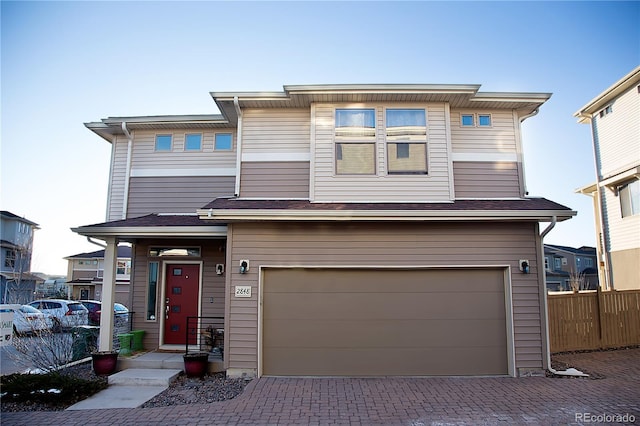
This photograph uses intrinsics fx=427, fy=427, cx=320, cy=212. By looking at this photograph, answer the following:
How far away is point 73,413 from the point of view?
6086 mm

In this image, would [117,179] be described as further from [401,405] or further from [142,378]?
[401,405]

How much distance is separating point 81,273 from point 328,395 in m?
34.0

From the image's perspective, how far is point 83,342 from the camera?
9703 millimetres

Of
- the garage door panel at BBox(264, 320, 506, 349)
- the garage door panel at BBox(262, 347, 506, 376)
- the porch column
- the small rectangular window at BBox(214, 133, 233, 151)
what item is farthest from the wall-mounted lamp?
the small rectangular window at BBox(214, 133, 233, 151)

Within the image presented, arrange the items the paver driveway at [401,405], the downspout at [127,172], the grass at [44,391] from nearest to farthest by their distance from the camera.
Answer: the paver driveway at [401,405], the grass at [44,391], the downspout at [127,172]

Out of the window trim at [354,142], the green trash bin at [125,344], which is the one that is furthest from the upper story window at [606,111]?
the green trash bin at [125,344]

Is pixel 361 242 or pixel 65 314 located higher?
pixel 361 242

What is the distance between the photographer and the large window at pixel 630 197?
49.8 feet

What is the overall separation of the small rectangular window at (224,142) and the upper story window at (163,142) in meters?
A: 1.22

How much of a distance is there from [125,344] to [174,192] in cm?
366

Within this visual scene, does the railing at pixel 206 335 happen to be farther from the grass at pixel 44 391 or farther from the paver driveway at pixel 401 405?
the grass at pixel 44 391

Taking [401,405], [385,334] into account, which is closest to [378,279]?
[385,334]

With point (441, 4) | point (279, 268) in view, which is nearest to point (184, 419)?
point (279, 268)

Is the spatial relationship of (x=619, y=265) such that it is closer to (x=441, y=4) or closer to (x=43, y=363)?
(x=441, y=4)
